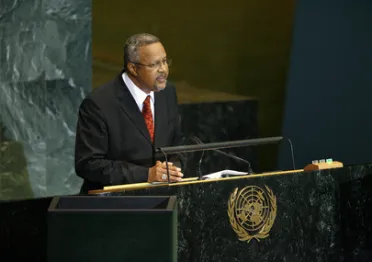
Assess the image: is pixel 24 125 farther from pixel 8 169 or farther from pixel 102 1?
pixel 102 1

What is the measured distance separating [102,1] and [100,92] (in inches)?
66.1

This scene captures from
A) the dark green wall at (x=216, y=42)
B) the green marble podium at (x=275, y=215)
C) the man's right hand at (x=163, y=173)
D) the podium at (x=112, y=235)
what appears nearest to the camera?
the podium at (x=112, y=235)

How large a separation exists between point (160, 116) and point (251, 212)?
0.91 metres

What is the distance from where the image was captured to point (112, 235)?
300cm

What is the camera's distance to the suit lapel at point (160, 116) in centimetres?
463

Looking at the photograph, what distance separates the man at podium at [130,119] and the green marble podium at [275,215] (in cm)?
54

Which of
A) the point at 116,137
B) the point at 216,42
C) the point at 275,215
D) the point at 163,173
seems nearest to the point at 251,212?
the point at 275,215

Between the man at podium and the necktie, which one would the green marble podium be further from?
the necktie

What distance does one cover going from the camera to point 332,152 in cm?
704

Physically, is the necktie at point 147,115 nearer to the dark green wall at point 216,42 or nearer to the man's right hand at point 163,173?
the man's right hand at point 163,173

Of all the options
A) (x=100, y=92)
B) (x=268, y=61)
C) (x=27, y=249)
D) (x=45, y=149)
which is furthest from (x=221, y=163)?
(x=27, y=249)

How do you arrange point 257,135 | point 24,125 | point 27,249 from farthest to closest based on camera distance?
point 257,135 < point 24,125 < point 27,249

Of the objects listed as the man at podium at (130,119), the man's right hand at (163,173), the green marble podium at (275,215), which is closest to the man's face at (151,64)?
the man at podium at (130,119)

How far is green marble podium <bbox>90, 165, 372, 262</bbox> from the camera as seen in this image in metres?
3.86
